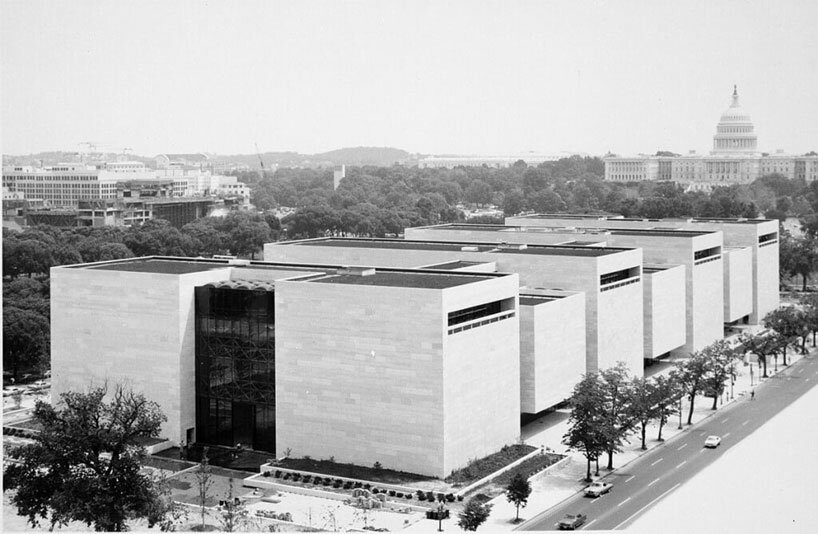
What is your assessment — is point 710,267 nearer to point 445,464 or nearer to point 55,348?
point 445,464

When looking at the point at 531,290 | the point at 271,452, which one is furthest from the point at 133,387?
the point at 531,290

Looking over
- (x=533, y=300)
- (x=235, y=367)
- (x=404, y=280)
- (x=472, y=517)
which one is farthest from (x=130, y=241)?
(x=472, y=517)

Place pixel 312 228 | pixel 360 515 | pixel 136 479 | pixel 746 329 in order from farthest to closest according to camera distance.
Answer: pixel 312 228, pixel 746 329, pixel 360 515, pixel 136 479

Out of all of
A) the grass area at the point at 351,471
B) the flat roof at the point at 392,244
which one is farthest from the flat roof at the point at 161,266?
the flat roof at the point at 392,244

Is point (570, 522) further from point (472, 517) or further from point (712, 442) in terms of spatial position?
point (712, 442)

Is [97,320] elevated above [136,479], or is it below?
above

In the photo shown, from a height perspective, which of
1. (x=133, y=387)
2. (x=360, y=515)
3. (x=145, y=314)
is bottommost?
(x=360, y=515)

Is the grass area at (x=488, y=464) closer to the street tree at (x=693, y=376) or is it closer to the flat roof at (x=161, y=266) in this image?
the street tree at (x=693, y=376)
